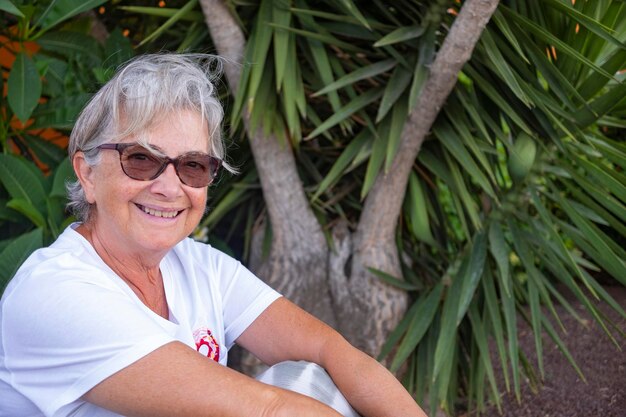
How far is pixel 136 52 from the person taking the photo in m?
3.75

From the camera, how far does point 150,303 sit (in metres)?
2.04

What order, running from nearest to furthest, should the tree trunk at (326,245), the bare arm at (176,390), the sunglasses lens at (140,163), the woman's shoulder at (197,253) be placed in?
the bare arm at (176,390), the sunglasses lens at (140,163), the woman's shoulder at (197,253), the tree trunk at (326,245)

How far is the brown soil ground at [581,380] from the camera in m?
3.16

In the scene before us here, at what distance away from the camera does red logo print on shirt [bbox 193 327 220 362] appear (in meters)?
2.08

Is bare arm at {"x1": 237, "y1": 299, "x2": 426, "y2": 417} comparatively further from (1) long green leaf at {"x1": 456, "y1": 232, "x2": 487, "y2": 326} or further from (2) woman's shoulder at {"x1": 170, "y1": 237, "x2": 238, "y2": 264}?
(1) long green leaf at {"x1": 456, "y1": 232, "x2": 487, "y2": 326}

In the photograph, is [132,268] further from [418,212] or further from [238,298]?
[418,212]

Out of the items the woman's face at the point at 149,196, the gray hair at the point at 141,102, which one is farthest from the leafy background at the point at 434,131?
the woman's face at the point at 149,196

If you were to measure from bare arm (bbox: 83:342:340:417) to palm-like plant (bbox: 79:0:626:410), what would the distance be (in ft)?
4.46

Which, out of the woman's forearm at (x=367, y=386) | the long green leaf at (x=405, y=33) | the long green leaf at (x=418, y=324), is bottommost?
A: the long green leaf at (x=418, y=324)

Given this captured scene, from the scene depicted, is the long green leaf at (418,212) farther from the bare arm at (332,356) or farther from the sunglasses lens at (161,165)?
the sunglasses lens at (161,165)

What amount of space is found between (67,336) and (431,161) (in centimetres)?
194

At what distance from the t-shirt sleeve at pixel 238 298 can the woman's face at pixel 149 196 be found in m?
0.30

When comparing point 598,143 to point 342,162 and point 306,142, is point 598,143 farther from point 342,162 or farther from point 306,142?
point 306,142

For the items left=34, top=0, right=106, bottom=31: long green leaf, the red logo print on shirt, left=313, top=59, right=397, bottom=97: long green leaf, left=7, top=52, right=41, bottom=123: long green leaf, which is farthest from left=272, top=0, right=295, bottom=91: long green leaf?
the red logo print on shirt
